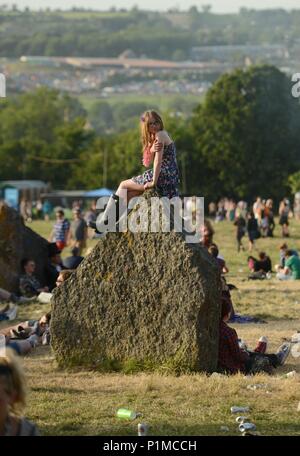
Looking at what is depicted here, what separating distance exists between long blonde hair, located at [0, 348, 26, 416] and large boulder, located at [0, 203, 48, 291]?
13075 millimetres

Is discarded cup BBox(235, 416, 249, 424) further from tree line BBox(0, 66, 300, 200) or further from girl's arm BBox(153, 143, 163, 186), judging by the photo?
tree line BBox(0, 66, 300, 200)

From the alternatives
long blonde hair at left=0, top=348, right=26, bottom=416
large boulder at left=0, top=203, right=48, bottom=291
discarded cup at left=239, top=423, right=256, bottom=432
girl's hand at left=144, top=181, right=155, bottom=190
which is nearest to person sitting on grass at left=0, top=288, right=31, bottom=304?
large boulder at left=0, top=203, right=48, bottom=291

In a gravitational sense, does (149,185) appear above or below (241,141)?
below

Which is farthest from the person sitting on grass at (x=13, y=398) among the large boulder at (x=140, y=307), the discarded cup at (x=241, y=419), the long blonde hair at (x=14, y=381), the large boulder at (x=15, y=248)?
the large boulder at (x=15, y=248)

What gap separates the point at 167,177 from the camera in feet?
46.4

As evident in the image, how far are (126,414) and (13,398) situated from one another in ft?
9.69

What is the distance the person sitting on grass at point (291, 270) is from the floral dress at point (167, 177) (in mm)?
11677

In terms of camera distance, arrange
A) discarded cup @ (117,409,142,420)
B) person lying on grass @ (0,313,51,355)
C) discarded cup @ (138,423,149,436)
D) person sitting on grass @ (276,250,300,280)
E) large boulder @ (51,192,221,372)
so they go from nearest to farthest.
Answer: discarded cup @ (138,423,149,436) < discarded cup @ (117,409,142,420) < large boulder @ (51,192,221,372) < person lying on grass @ (0,313,51,355) < person sitting on grass @ (276,250,300,280)

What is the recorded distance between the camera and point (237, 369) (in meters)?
13.7

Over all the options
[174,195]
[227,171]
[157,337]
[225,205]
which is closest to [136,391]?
[157,337]

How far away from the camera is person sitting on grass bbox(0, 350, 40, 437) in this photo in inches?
325

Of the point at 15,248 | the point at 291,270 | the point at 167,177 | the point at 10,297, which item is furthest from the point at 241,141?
the point at 167,177

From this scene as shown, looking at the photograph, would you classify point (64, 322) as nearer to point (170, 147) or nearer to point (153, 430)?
point (170, 147)

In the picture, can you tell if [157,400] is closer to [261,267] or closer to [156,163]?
[156,163]
